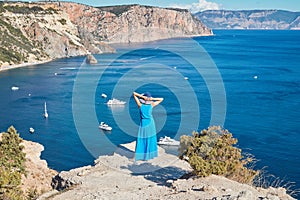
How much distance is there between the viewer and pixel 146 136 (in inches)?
798

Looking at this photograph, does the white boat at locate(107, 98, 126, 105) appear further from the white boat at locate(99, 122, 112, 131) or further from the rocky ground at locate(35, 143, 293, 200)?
the rocky ground at locate(35, 143, 293, 200)

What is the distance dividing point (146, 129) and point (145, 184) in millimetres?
3586

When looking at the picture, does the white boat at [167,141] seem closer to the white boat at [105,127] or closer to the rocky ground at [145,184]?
the white boat at [105,127]

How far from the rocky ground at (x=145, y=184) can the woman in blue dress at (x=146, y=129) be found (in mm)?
417

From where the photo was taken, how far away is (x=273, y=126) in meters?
47.4

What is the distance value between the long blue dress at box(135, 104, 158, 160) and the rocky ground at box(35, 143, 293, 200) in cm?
37

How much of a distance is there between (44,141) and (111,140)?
6.58 meters

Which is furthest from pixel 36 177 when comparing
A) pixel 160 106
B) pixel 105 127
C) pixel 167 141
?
pixel 160 106

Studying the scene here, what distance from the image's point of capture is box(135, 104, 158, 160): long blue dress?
65.7ft

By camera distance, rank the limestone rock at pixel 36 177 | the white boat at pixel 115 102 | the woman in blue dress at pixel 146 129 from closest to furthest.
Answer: the woman in blue dress at pixel 146 129 → the limestone rock at pixel 36 177 → the white boat at pixel 115 102

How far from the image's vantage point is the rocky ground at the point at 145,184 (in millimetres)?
15078

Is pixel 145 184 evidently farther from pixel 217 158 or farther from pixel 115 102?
pixel 115 102

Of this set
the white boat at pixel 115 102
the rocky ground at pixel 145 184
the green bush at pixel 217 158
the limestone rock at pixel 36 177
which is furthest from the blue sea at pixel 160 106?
the green bush at pixel 217 158

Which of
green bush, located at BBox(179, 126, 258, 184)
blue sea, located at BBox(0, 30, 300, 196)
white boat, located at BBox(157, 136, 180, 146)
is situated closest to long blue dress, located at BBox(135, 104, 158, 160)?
green bush, located at BBox(179, 126, 258, 184)
